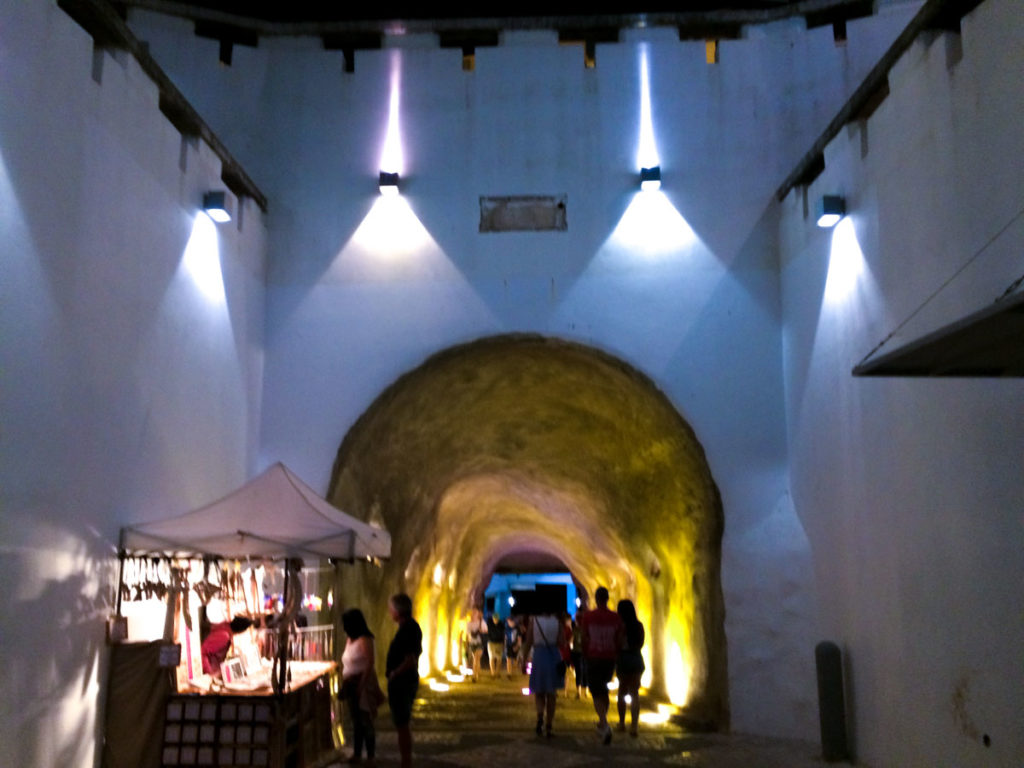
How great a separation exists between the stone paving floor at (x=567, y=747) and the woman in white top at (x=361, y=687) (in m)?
0.26

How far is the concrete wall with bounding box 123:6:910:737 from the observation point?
32.6 ft

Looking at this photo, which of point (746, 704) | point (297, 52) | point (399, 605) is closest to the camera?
point (399, 605)

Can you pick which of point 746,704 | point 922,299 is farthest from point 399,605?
point 922,299

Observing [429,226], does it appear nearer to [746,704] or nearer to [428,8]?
[428,8]

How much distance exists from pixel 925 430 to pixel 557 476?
9.43 meters

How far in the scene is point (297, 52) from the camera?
10734 mm

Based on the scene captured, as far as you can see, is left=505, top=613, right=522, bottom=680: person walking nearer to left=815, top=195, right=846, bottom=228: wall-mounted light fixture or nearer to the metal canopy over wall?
left=815, top=195, right=846, bottom=228: wall-mounted light fixture

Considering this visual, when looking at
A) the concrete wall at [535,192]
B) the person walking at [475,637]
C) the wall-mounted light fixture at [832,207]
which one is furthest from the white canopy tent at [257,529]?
the person walking at [475,637]

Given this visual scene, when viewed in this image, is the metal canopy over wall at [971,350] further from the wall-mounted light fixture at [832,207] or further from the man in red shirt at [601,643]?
the man in red shirt at [601,643]

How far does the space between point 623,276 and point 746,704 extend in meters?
A: 4.26

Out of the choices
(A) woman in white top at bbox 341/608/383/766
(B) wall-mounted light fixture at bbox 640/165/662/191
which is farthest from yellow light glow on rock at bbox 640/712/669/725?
(B) wall-mounted light fixture at bbox 640/165/662/191

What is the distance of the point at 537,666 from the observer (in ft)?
30.7

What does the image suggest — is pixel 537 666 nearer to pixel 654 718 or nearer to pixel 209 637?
pixel 654 718

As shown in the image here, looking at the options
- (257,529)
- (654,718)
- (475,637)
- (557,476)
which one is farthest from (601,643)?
(475,637)
